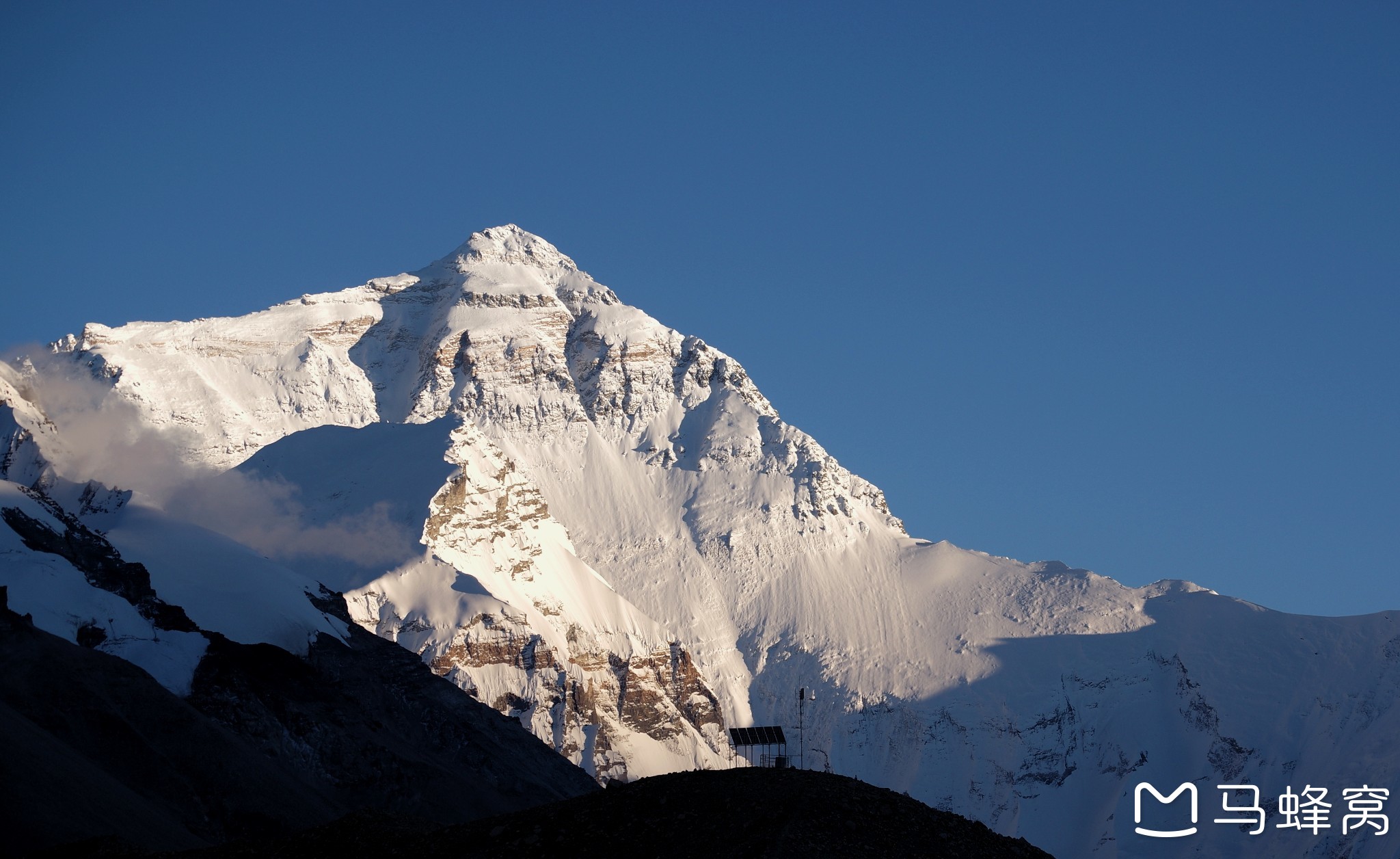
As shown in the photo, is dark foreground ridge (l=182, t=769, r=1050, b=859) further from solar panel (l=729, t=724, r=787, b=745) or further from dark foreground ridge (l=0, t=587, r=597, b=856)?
solar panel (l=729, t=724, r=787, b=745)

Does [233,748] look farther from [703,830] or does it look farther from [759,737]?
[703,830]

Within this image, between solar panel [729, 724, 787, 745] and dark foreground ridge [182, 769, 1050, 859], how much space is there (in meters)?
11.1

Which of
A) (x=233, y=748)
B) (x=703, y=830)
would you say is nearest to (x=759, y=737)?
(x=703, y=830)

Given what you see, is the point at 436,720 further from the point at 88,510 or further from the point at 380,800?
the point at 88,510

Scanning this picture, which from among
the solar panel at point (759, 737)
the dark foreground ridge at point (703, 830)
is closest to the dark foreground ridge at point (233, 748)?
the dark foreground ridge at point (703, 830)

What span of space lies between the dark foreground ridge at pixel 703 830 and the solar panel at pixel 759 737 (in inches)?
437

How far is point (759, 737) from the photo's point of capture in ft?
250

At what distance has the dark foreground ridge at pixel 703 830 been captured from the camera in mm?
57938

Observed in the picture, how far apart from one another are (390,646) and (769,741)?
94266 mm

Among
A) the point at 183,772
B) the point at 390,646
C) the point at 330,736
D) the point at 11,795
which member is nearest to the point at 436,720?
the point at 390,646

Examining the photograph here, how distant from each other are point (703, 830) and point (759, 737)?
17498 mm

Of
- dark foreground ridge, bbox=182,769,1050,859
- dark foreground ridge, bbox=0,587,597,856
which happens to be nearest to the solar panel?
dark foreground ridge, bbox=182,769,1050,859

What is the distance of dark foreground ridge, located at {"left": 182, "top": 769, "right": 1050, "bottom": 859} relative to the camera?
57.9 meters

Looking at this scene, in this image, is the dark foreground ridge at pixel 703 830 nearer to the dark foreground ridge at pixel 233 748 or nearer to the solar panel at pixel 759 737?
the dark foreground ridge at pixel 233 748
